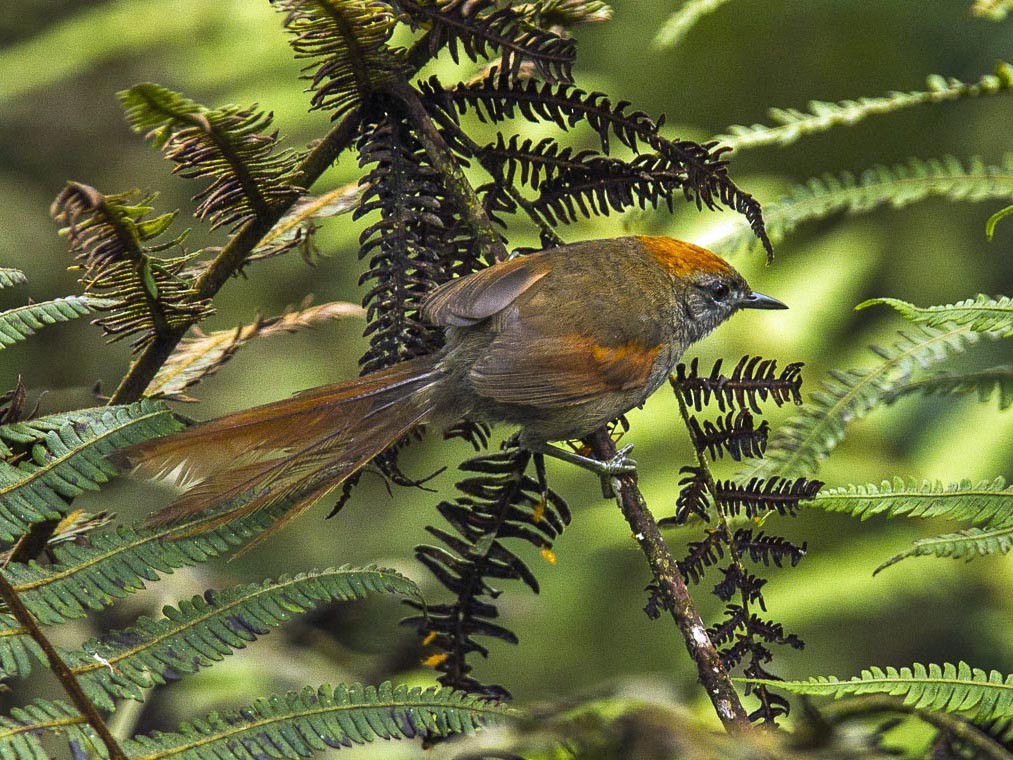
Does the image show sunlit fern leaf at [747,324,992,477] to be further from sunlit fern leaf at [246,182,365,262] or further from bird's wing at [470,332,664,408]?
sunlit fern leaf at [246,182,365,262]

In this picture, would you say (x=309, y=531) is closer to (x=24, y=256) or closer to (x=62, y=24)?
(x=24, y=256)

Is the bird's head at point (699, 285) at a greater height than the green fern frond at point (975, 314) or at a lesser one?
greater

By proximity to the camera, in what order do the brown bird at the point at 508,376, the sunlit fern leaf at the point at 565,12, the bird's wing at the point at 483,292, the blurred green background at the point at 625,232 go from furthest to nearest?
the blurred green background at the point at 625,232
the bird's wing at the point at 483,292
the sunlit fern leaf at the point at 565,12
the brown bird at the point at 508,376

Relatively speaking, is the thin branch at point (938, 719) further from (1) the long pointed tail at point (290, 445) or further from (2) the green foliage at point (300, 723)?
(1) the long pointed tail at point (290, 445)

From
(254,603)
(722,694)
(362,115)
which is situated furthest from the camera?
(362,115)

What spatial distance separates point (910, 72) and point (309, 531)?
3650 mm

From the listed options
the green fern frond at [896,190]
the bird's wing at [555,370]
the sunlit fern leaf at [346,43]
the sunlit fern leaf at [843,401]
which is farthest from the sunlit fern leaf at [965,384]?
the sunlit fern leaf at [346,43]

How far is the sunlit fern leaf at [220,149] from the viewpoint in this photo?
1481 mm

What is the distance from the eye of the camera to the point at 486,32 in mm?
1858

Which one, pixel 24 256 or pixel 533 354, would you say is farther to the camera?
pixel 24 256

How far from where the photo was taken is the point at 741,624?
166 centimetres

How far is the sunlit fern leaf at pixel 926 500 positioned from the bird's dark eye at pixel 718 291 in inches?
49.2

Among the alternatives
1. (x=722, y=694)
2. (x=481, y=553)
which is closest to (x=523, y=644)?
(x=481, y=553)

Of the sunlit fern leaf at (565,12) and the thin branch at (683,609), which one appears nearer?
the thin branch at (683,609)
